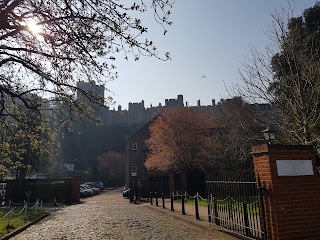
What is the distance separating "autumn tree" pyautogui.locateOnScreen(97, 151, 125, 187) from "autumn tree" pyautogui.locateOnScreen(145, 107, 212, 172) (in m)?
40.0

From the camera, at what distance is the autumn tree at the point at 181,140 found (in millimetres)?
32438

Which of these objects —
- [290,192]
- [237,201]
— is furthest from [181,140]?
[290,192]

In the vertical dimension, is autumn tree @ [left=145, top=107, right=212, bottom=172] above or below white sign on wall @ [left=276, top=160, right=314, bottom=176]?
above

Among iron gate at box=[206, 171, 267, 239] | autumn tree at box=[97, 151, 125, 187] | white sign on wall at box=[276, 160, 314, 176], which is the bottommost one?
iron gate at box=[206, 171, 267, 239]

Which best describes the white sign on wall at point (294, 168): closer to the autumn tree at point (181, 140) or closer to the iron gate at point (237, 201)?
the iron gate at point (237, 201)

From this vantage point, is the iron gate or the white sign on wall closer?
the white sign on wall

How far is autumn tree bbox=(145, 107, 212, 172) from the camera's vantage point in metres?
32.4

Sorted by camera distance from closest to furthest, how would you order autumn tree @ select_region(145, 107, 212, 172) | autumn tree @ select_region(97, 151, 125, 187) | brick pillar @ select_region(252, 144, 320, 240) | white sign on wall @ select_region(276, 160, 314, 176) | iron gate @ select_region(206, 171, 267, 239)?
brick pillar @ select_region(252, 144, 320, 240) → white sign on wall @ select_region(276, 160, 314, 176) → iron gate @ select_region(206, 171, 267, 239) → autumn tree @ select_region(145, 107, 212, 172) → autumn tree @ select_region(97, 151, 125, 187)

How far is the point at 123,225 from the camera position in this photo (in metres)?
12.1

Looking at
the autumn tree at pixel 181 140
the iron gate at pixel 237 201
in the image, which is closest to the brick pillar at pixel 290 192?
the iron gate at pixel 237 201

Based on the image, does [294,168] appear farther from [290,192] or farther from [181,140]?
[181,140]

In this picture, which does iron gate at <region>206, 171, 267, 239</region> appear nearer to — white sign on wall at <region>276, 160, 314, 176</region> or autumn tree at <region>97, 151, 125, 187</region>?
white sign on wall at <region>276, 160, 314, 176</region>

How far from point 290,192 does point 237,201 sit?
77.4 inches

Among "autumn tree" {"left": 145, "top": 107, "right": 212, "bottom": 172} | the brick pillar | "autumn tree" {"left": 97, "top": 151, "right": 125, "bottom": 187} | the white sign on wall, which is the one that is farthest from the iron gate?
"autumn tree" {"left": 97, "top": 151, "right": 125, "bottom": 187}
